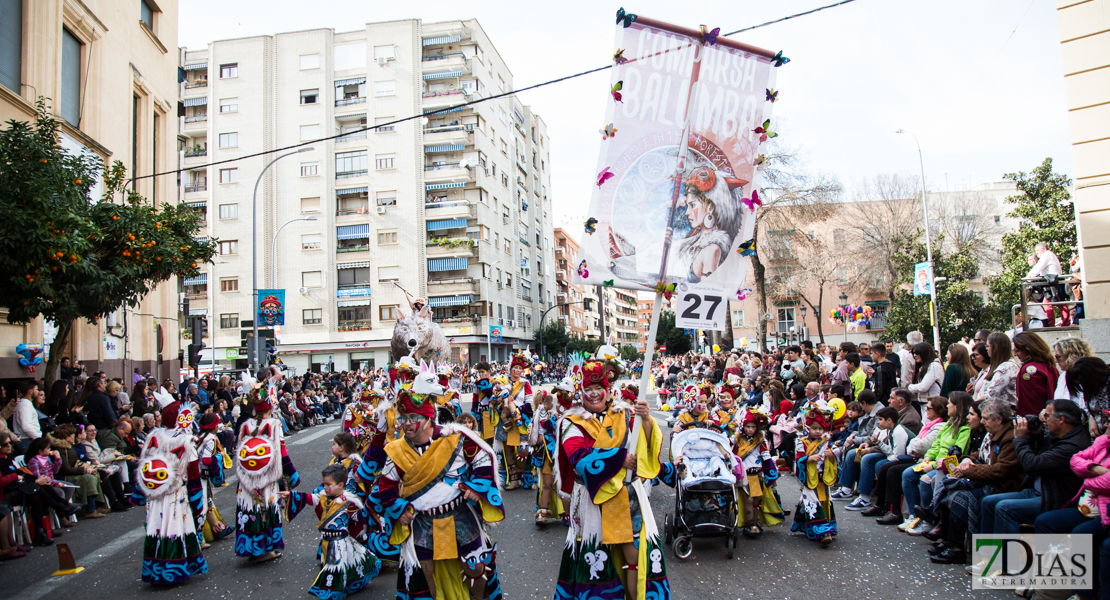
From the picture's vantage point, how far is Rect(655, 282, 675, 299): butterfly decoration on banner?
4.70 metres

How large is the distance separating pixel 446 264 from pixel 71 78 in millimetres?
34764

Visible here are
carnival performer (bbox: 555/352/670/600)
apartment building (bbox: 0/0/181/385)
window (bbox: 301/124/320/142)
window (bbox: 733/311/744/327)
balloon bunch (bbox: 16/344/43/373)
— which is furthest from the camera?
window (bbox: 733/311/744/327)

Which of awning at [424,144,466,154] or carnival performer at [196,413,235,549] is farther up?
awning at [424,144,466,154]

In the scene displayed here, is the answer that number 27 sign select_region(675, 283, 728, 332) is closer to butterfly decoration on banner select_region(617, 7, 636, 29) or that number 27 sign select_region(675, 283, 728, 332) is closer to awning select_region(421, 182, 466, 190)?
butterfly decoration on banner select_region(617, 7, 636, 29)

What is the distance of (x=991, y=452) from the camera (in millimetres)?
5938

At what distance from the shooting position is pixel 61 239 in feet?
27.6

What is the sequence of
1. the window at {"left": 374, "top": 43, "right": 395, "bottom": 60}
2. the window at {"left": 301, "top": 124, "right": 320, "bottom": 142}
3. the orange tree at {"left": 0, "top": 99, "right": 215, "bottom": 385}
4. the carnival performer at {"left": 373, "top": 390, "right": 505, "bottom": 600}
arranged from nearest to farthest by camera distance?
the carnival performer at {"left": 373, "top": 390, "right": 505, "bottom": 600}
the orange tree at {"left": 0, "top": 99, "right": 215, "bottom": 385}
the window at {"left": 301, "top": 124, "right": 320, "bottom": 142}
the window at {"left": 374, "top": 43, "right": 395, "bottom": 60}

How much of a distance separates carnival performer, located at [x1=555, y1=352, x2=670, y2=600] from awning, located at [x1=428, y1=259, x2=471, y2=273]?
150 feet

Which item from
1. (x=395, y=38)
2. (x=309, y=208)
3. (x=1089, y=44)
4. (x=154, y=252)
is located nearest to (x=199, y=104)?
(x=309, y=208)

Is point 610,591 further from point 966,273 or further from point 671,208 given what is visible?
point 966,273

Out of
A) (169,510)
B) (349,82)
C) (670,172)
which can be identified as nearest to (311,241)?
(349,82)

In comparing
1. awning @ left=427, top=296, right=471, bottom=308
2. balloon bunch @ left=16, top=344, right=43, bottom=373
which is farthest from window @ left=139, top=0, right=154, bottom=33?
awning @ left=427, top=296, right=471, bottom=308

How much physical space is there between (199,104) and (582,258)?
53.1 meters

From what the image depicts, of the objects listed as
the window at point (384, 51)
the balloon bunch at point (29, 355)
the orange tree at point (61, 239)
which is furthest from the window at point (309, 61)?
the orange tree at point (61, 239)
